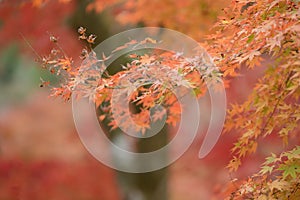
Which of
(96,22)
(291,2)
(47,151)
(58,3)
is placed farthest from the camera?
(47,151)

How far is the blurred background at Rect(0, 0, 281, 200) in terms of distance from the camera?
4809 millimetres

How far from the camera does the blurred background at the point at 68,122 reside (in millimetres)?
4809

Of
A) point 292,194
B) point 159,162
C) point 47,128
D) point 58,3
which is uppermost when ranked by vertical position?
point 58,3

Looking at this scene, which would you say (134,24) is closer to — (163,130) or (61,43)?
(61,43)

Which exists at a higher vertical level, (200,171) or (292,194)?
(200,171)

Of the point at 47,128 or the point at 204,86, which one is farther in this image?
the point at 47,128

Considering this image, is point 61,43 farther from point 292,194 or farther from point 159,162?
point 292,194

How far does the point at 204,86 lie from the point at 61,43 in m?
2.09

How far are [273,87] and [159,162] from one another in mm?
2593

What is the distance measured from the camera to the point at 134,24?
5133mm

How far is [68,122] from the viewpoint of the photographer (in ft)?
20.5

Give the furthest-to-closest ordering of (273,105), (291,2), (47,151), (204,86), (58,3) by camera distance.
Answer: (47,151) < (58,3) < (204,86) < (273,105) < (291,2)

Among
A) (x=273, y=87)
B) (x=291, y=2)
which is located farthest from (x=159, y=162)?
(x=291, y=2)

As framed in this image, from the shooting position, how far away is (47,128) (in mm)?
6238
